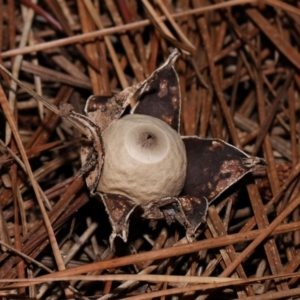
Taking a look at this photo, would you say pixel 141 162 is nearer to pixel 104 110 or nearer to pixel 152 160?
pixel 152 160

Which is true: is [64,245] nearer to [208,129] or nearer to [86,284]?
[86,284]

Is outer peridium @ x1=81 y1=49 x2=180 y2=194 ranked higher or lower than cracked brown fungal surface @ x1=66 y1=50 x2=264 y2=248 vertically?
higher

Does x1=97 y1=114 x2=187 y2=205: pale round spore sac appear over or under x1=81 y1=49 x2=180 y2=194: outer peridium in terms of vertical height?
under

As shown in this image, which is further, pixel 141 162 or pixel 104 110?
pixel 104 110

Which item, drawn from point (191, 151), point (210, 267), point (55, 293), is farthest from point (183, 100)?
point (55, 293)

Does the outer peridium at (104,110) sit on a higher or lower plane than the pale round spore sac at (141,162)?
higher

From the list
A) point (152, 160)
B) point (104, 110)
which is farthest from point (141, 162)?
point (104, 110)

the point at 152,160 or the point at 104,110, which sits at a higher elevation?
the point at 104,110

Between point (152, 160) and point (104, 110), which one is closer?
point (152, 160)
